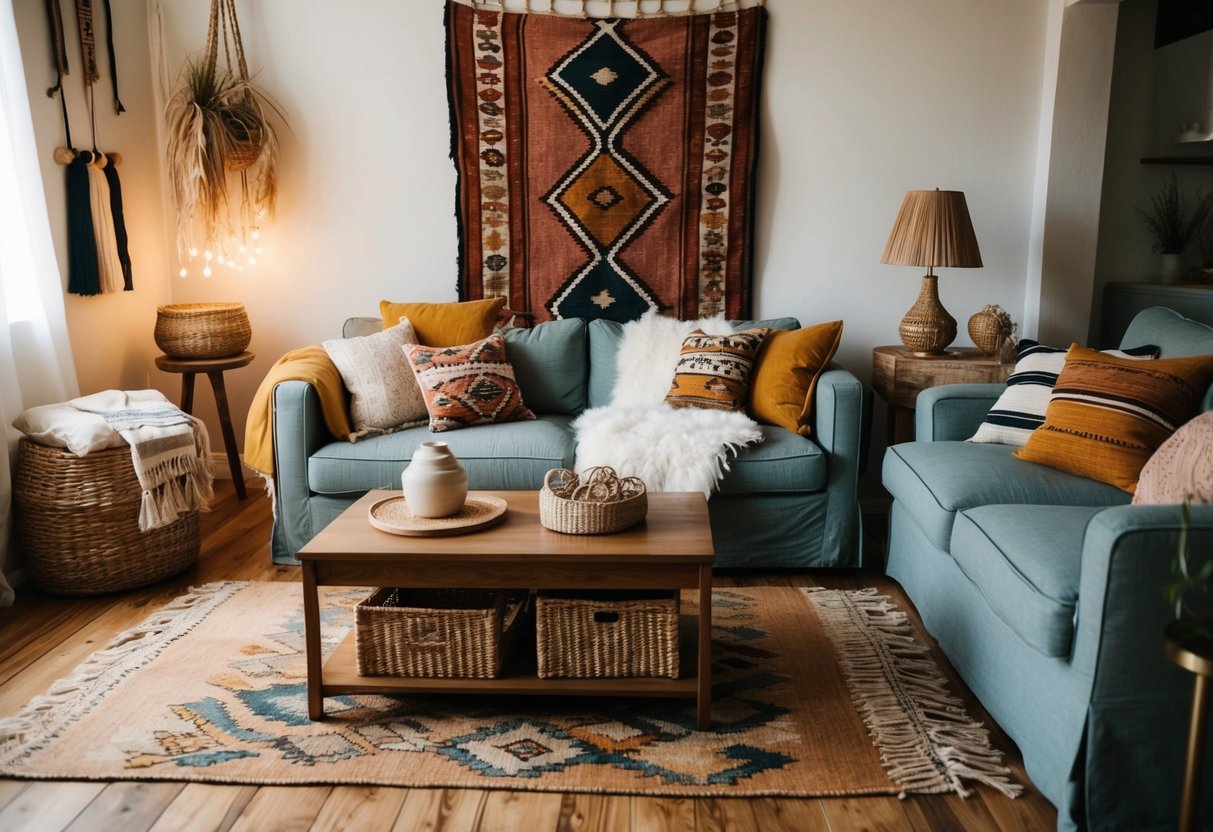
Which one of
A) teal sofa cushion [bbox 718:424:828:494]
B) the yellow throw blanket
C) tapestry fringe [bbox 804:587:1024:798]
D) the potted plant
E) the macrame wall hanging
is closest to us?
tapestry fringe [bbox 804:587:1024:798]

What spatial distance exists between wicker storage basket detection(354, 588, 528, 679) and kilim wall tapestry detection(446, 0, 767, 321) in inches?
76.4

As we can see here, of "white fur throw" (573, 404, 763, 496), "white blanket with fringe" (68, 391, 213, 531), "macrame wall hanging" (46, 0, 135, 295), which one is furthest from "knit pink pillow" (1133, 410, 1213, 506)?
"macrame wall hanging" (46, 0, 135, 295)

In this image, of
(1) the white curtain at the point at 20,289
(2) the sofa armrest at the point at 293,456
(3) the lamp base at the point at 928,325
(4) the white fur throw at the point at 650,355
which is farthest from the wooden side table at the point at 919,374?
(1) the white curtain at the point at 20,289

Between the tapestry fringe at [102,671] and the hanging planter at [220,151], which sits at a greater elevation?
the hanging planter at [220,151]

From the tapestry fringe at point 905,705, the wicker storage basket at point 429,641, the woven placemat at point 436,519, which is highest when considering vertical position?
the woven placemat at point 436,519

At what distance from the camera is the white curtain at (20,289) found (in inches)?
114

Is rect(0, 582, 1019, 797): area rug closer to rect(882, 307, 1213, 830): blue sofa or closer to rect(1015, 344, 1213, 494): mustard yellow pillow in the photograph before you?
rect(882, 307, 1213, 830): blue sofa

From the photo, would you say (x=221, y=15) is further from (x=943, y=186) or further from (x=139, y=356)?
(x=943, y=186)

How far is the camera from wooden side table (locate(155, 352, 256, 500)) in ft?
11.9

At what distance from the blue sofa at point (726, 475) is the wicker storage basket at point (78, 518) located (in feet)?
1.47

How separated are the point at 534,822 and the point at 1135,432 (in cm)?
169

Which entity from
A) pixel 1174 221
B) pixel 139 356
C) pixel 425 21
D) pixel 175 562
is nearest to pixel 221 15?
pixel 425 21

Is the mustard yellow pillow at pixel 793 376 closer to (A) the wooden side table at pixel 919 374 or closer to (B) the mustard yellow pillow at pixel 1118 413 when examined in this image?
(A) the wooden side table at pixel 919 374

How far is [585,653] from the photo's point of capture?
84.2 inches
